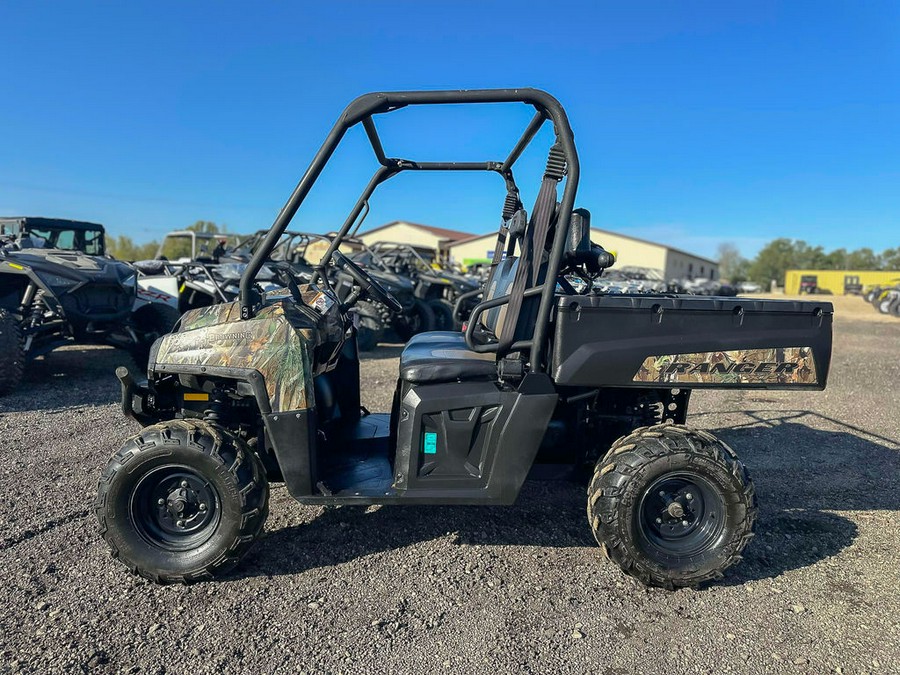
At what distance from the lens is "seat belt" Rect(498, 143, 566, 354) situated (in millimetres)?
2730

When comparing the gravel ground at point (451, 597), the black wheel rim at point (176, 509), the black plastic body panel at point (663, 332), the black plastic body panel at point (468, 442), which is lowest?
the gravel ground at point (451, 597)

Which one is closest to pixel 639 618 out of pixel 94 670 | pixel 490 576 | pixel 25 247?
pixel 490 576

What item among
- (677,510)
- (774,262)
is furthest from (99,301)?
(774,262)

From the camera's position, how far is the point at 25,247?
7.70 m

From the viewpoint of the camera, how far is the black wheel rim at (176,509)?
2.70 metres

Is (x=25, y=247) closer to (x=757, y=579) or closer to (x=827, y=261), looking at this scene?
(x=757, y=579)

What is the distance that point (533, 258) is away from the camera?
109 inches

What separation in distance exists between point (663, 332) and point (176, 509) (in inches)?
91.7

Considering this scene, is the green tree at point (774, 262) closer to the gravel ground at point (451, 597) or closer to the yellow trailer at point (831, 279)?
the yellow trailer at point (831, 279)

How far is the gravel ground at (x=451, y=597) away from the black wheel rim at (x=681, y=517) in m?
0.20

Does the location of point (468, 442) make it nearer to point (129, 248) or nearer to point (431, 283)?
point (431, 283)

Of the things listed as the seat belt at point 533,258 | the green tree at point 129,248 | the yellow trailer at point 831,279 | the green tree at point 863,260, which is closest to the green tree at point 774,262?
the green tree at point 863,260

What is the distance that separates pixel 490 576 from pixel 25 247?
7846 millimetres

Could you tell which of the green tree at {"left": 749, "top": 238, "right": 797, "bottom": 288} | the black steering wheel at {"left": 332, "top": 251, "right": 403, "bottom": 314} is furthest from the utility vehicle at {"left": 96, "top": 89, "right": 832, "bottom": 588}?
the green tree at {"left": 749, "top": 238, "right": 797, "bottom": 288}
